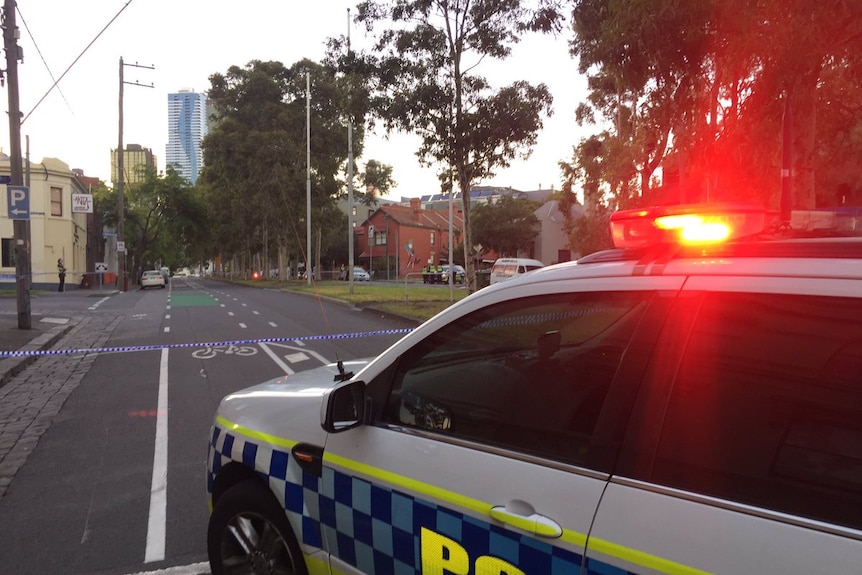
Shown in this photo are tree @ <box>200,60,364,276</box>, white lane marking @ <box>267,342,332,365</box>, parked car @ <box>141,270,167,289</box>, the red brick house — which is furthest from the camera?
the red brick house

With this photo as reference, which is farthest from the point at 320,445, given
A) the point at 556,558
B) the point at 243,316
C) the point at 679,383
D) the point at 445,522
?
the point at 243,316

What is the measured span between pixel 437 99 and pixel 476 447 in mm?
14989

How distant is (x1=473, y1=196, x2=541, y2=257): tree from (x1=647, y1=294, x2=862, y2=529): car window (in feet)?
198

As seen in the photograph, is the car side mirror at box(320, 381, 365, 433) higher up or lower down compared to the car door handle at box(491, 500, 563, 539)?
higher up

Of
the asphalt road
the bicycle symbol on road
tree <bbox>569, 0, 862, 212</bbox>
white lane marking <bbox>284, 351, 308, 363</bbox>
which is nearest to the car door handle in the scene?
the asphalt road

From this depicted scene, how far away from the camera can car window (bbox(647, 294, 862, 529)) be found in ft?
4.71

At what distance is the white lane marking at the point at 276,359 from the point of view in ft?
32.0

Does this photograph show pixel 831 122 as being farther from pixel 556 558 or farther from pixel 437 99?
pixel 556 558

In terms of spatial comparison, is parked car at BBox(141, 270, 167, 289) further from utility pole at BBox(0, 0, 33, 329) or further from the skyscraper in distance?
utility pole at BBox(0, 0, 33, 329)

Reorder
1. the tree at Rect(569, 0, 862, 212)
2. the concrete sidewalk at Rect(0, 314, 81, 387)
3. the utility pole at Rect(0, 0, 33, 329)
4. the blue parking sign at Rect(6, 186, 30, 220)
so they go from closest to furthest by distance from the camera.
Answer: the tree at Rect(569, 0, 862, 212) < the concrete sidewalk at Rect(0, 314, 81, 387) < the blue parking sign at Rect(6, 186, 30, 220) < the utility pole at Rect(0, 0, 33, 329)

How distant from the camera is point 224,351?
11.8 metres

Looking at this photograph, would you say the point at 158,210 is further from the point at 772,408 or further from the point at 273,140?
the point at 772,408

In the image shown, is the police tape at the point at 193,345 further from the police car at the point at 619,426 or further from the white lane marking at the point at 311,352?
the police car at the point at 619,426

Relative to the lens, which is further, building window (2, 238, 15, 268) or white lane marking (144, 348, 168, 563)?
building window (2, 238, 15, 268)
